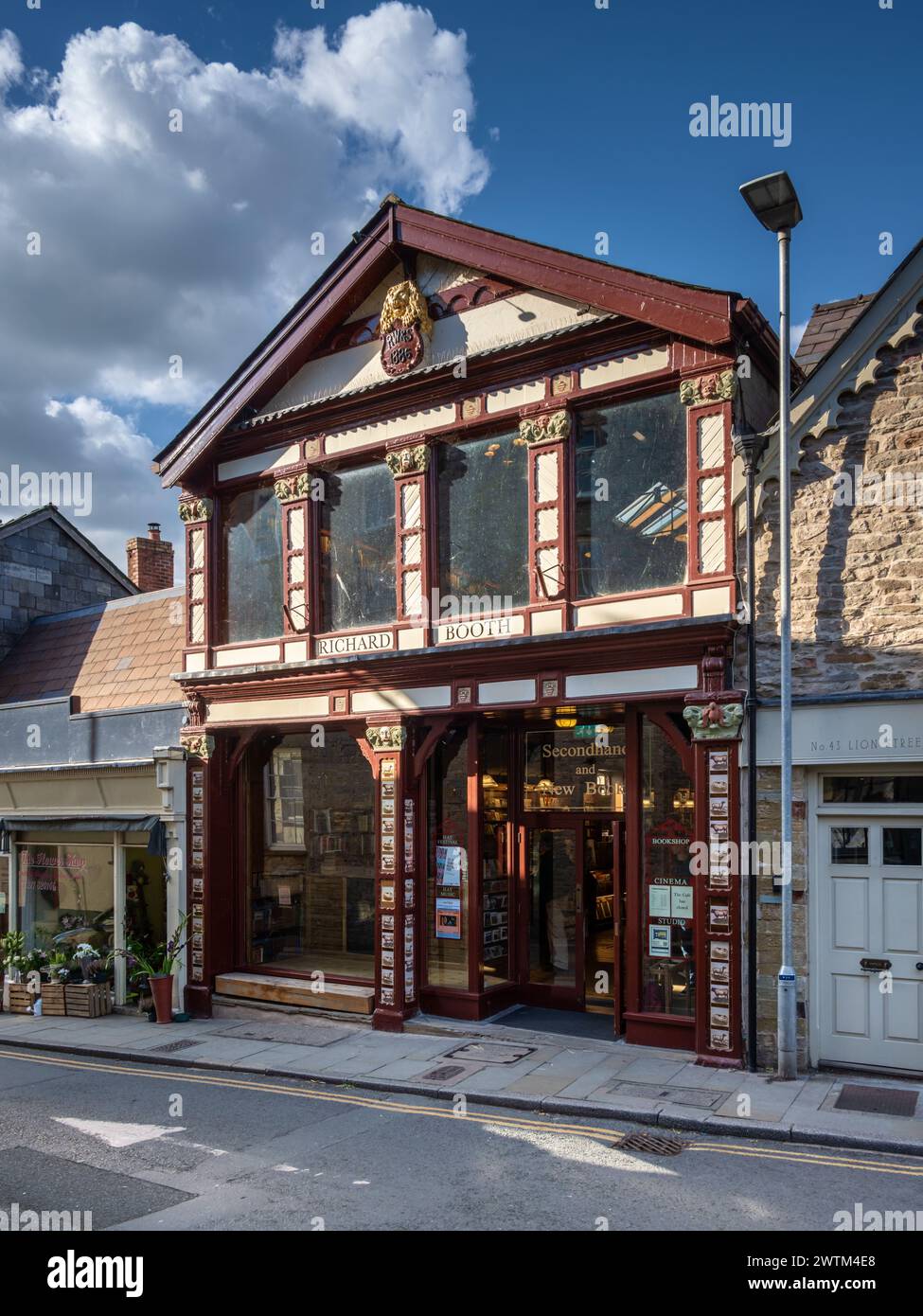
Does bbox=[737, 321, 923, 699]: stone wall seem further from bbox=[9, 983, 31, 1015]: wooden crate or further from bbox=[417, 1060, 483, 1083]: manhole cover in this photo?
bbox=[9, 983, 31, 1015]: wooden crate

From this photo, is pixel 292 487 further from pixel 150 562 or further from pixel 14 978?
pixel 150 562

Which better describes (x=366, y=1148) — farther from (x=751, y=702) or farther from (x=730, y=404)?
(x=730, y=404)

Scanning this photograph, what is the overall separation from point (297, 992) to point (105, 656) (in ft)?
29.4

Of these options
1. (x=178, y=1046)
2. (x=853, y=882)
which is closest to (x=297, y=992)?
(x=178, y=1046)

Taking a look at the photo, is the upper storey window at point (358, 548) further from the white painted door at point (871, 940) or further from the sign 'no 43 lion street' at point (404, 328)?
the white painted door at point (871, 940)

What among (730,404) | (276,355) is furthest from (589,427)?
(276,355)

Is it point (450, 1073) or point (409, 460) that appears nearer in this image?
point (450, 1073)

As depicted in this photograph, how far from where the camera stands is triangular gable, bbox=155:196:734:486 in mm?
12109

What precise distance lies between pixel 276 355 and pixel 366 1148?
36.3ft

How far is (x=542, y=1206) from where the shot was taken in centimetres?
768

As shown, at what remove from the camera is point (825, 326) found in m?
15.2

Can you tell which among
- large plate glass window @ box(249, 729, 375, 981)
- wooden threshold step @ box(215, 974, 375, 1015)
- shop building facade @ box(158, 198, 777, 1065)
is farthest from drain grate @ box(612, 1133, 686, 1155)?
large plate glass window @ box(249, 729, 375, 981)

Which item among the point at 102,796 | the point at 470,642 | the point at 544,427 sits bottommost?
the point at 102,796

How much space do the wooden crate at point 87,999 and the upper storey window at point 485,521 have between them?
8.16 metres
